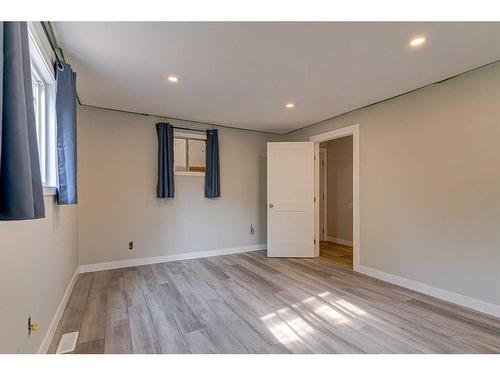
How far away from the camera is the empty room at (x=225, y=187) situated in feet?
5.46

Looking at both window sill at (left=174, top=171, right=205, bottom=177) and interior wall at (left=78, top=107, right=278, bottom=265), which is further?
window sill at (left=174, top=171, right=205, bottom=177)

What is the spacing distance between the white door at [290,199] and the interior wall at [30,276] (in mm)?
2997

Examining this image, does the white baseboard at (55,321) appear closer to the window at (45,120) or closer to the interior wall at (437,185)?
the window at (45,120)

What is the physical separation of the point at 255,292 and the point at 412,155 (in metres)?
2.47

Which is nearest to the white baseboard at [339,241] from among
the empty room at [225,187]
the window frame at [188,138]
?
the empty room at [225,187]

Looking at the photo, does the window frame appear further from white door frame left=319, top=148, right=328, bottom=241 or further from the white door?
white door frame left=319, top=148, right=328, bottom=241

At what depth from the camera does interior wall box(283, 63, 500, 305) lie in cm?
222

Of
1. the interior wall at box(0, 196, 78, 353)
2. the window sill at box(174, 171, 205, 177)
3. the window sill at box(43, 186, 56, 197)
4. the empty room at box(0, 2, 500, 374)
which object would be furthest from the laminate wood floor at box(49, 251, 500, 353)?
the window sill at box(174, 171, 205, 177)

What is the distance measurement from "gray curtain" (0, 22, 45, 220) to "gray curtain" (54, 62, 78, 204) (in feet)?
3.59

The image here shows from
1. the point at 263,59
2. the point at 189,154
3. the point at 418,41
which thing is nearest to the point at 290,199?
the point at 189,154

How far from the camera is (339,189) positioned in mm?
5410

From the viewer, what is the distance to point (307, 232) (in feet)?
13.6
